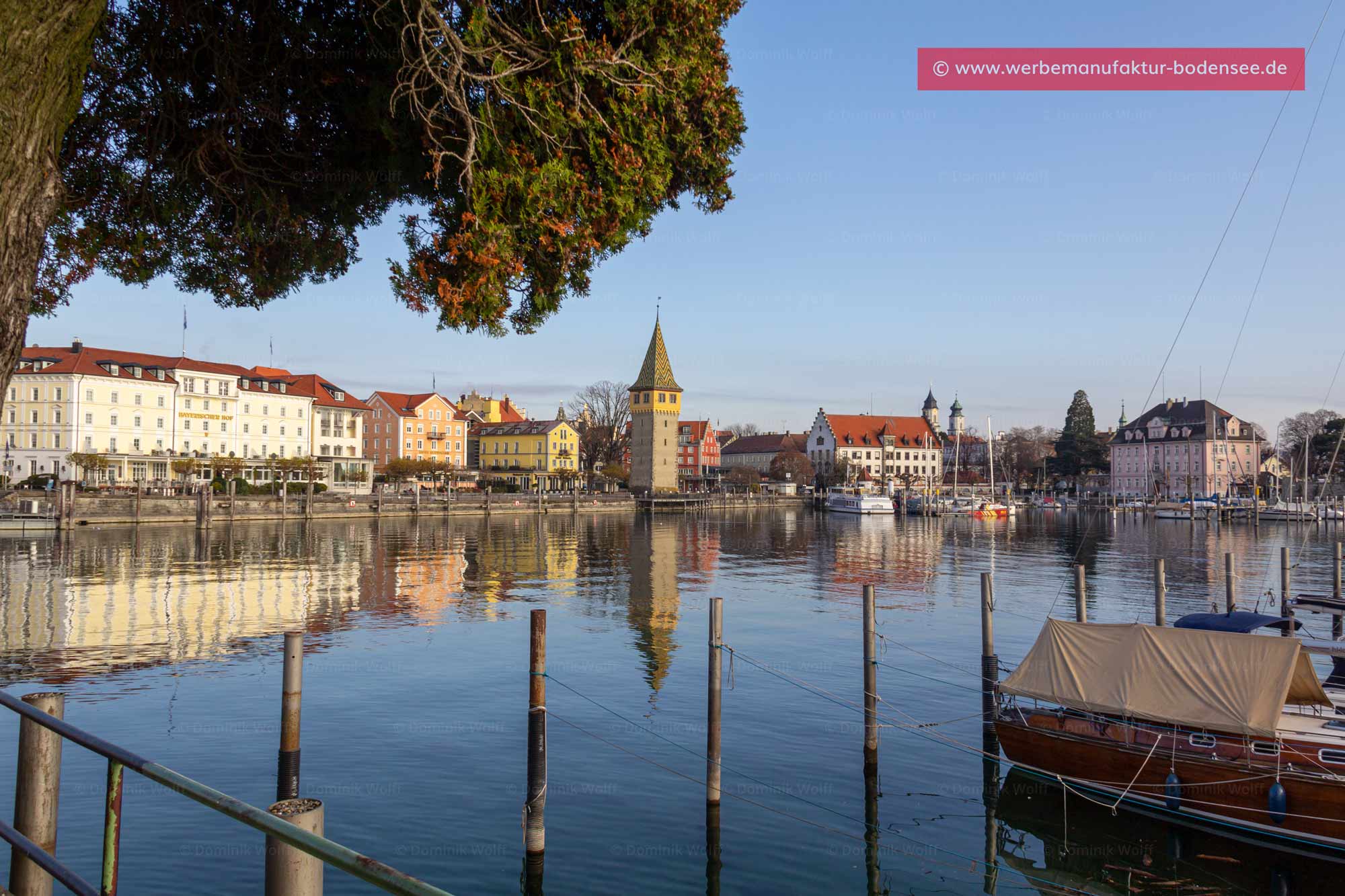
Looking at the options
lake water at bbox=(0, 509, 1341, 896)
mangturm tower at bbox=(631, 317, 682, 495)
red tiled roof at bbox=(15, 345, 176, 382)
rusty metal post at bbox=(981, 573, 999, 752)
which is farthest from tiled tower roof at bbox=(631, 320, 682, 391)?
rusty metal post at bbox=(981, 573, 999, 752)

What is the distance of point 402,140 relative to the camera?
8422mm

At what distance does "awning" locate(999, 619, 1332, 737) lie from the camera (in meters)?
12.5

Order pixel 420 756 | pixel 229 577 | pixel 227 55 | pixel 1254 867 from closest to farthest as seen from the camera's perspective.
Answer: pixel 227 55
pixel 1254 867
pixel 420 756
pixel 229 577

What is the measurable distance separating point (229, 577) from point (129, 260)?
31471 millimetres

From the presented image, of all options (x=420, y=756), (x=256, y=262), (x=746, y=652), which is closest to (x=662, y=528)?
(x=746, y=652)

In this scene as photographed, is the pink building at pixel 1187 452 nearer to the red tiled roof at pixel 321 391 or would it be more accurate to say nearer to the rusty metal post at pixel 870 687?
the red tiled roof at pixel 321 391

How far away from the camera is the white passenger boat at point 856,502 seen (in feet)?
372

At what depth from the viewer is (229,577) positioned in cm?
3728

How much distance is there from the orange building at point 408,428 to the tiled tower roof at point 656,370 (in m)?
25.3

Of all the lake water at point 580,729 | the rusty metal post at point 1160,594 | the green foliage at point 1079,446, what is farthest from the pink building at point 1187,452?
the rusty metal post at point 1160,594

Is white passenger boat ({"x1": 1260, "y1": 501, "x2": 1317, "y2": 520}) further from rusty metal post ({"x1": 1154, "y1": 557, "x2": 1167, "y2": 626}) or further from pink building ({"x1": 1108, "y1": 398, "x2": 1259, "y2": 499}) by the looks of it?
rusty metal post ({"x1": 1154, "y1": 557, "x2": 1167, "y2": 626})

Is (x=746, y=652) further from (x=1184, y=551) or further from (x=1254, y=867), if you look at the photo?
(x=1184, y=551)

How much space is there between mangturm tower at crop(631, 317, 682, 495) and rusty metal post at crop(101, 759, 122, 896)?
111 meters

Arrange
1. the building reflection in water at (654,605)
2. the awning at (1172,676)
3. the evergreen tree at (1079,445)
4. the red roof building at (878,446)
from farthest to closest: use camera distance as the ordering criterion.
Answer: the red roof building at (878,446)
the evergreen tree at (1079,445)
the building reflection in water at (654,605)
the awning at (1172,676)
